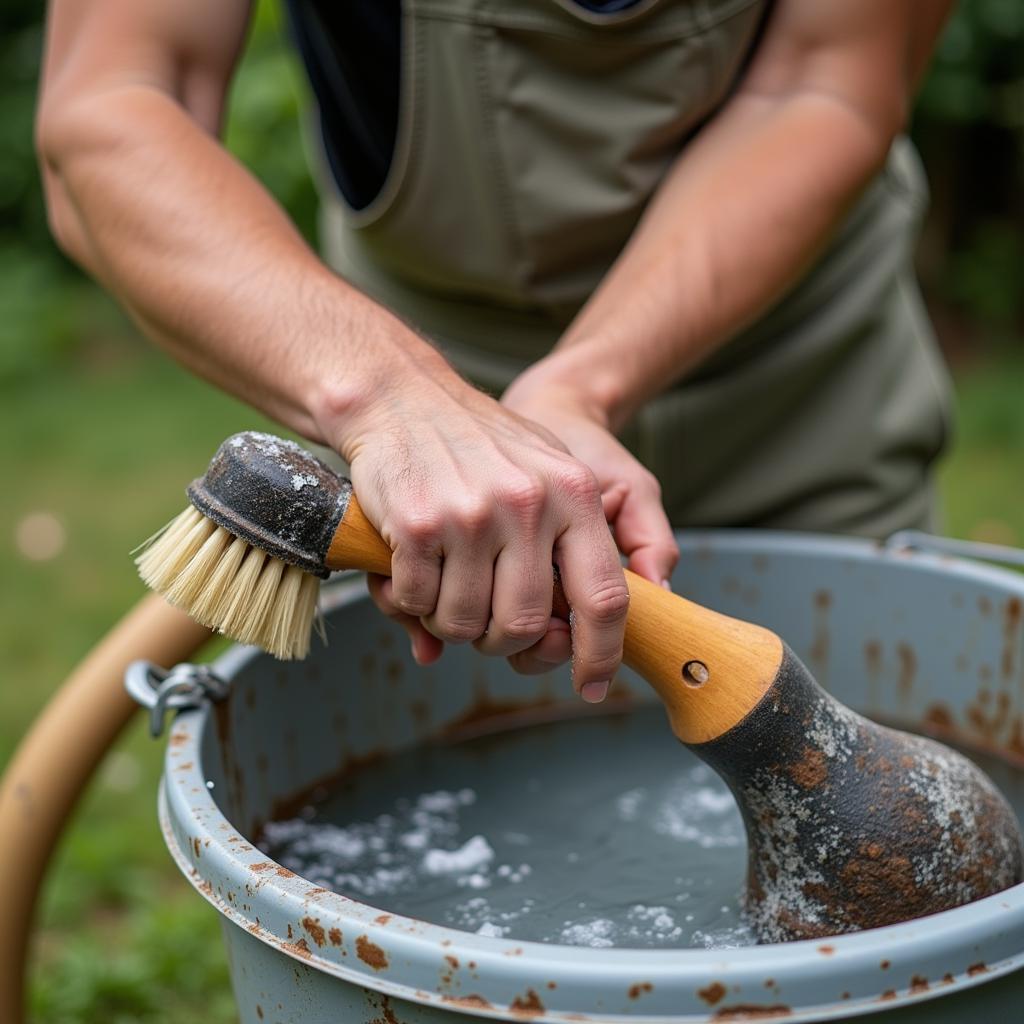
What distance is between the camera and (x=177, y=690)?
3.46 feet

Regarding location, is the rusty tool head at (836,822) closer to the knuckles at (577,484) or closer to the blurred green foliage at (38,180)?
the knuckles at (577,484)

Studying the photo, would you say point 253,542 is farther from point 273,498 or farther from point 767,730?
point 767,730

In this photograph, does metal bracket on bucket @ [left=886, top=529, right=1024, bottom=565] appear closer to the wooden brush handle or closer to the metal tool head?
the wooden brush handle

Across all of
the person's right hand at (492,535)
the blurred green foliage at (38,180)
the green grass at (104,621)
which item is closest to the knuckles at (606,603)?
the person's right hand at (492,535)

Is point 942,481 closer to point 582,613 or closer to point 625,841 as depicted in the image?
point 625,841

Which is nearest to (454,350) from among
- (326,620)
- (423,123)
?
(423,123)

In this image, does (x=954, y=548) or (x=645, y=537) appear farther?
(x=954, y=548)

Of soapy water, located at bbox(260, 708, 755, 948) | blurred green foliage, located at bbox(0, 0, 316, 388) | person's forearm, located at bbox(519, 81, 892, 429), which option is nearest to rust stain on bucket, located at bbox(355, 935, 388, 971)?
soapy water, located at bbox(260, 708, 755, 948)

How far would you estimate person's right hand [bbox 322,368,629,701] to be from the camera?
0.85m

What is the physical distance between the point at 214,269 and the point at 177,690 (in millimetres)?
332

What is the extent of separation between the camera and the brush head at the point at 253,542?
878mm

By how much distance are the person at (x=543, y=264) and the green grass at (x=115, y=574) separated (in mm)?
945

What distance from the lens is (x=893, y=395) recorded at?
1.57 m

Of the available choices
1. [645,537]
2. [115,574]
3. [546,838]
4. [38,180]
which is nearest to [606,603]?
[645,537]
